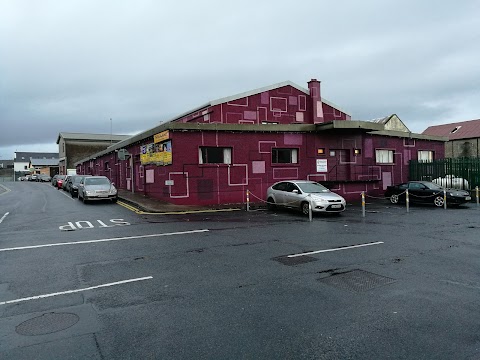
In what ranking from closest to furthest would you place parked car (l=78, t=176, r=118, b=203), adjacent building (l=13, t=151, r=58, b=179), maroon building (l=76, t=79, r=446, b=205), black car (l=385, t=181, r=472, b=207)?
black car (l=385, t=181, r=472, b=207) < maroon building (l=76, t=79, r=446, b=205) < parked car (l=78, t=176, r=118, b=203) < adjacent building (l=13, t=151, r=58, b=179)

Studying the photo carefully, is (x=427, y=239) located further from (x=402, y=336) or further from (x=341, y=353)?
(x=341, y=353)

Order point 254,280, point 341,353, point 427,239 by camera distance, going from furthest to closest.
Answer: point 427,239 < point 254,280 < point 341,353

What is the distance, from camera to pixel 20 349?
402 cm

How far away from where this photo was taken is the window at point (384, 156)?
1050 inches

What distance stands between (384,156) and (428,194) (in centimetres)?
755

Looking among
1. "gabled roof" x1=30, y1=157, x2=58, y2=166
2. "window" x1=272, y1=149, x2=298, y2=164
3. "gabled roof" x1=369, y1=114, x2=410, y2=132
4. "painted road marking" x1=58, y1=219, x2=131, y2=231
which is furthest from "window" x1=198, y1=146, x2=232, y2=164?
"gabled roof" x1=30, y1=157, x2=58, y2=166

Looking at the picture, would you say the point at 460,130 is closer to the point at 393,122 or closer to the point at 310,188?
the point at 393,122

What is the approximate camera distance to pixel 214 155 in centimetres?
2102

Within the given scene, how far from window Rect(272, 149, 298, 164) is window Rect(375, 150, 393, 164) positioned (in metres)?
7.14

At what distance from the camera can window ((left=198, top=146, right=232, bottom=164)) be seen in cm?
2070

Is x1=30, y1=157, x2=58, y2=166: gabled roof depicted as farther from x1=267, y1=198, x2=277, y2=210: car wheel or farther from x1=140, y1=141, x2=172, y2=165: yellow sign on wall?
x1=267, y1=198, x2=277, y2=210: car wheel

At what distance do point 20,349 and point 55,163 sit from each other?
114 meters

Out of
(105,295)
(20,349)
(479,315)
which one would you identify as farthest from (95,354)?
(479,315)

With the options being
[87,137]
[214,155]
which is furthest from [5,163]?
[214,155]
